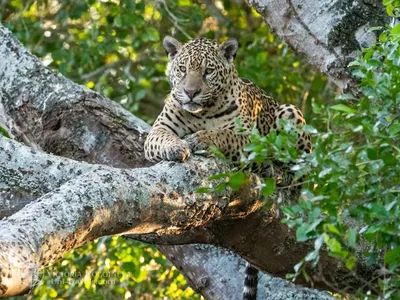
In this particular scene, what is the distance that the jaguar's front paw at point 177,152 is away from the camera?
6.69 metres

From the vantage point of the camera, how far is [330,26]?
7.82 metres

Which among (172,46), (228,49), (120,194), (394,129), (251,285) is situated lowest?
(251,285)

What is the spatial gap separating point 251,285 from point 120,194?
228cm

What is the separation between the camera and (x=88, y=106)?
824cm

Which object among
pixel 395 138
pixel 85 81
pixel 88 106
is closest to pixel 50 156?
pixel 88 106

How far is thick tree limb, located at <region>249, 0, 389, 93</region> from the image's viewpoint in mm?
7777

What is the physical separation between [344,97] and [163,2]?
667 cm

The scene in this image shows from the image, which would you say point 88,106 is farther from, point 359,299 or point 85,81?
point 85,81

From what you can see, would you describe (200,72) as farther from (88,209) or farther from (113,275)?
(88,209)

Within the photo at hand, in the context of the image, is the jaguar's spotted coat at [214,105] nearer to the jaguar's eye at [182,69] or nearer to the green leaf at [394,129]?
the jaguar's eye at [182,69]

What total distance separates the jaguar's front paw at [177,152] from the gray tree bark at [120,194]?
93mm

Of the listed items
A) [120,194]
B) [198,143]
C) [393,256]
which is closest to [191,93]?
[198,143]

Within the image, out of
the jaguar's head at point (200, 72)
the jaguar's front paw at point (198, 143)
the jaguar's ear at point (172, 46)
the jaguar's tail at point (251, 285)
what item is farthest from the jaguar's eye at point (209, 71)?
the jaguar's tail at point (251, 285)

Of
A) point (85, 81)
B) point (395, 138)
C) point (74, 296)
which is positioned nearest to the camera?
point (395, 138)
